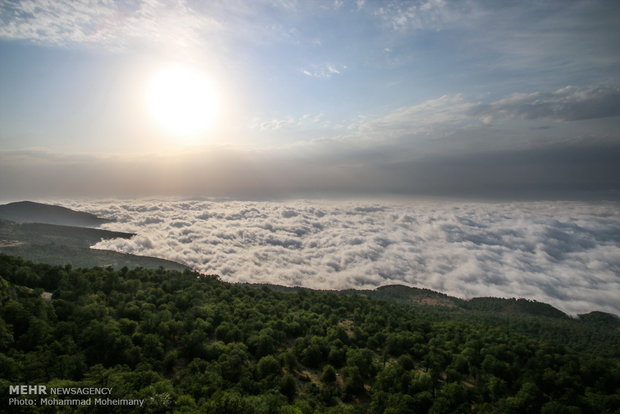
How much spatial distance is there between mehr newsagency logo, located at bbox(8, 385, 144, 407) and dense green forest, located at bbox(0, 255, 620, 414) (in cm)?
72

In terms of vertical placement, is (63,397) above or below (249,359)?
above

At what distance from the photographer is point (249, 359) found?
6278 centimetres

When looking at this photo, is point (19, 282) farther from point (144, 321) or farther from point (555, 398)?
point (555, 398)

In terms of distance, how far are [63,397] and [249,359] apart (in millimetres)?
35477

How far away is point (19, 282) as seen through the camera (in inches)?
2980

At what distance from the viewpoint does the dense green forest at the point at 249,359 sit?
42375 millimetres

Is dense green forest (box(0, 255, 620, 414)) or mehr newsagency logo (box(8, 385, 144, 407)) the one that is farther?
dense green forest (box(0, 255, 620, 414))

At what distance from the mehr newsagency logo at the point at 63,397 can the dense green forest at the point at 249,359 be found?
28.3 inches

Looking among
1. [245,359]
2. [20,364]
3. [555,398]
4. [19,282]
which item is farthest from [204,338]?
[555,398]

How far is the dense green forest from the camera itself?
4238 cm

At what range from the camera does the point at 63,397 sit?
107 feet

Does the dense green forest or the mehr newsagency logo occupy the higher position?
the mehr newsagency logo

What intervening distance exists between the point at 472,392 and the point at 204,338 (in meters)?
56.9

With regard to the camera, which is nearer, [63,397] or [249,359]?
[63,397]
